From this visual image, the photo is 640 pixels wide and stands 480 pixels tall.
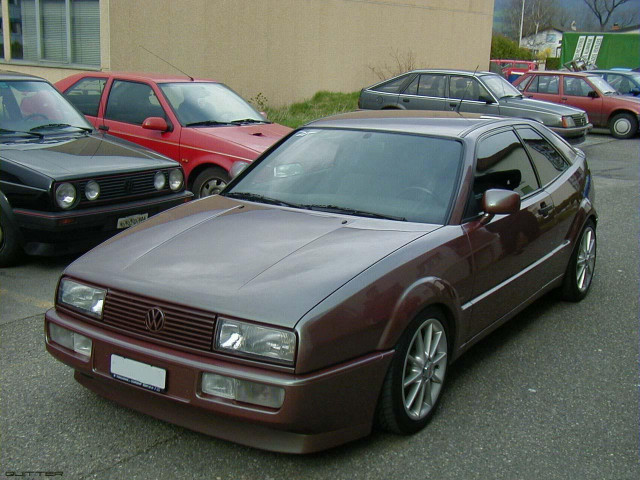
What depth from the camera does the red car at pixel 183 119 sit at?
8.29 metres

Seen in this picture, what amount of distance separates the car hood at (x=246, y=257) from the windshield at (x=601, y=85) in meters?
16.8

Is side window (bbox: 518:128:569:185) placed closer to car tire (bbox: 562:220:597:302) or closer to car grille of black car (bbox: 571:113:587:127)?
car tire (bbox: 562:220:597:302)

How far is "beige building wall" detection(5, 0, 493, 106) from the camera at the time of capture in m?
14.9

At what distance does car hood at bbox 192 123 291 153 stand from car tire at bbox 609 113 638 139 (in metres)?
12.8

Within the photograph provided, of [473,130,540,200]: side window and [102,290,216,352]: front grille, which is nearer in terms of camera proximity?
[102,290,216,352]: front grille

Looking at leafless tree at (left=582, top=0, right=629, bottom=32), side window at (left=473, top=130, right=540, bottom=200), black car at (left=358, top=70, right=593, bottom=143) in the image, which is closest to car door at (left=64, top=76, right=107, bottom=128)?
side window at (left=473, top=130, right=540, bottom=200)

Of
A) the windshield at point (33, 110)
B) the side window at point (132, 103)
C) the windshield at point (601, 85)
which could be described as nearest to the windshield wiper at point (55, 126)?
the windshield at point (33, 110)

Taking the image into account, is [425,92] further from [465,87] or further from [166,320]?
[166,320]

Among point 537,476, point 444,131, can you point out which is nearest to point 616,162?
point 444,131

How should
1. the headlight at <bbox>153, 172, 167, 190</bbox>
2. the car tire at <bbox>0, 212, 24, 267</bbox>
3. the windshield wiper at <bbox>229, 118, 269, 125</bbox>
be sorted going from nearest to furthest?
1. the car tire at <bbox>0, 212, 24, 267</bbox>
2. the headlight at <bbox>153, 172, 167, 190</bbox>
3. the windshield wiper at <bbox>229, 118, 269, 125</bbox>

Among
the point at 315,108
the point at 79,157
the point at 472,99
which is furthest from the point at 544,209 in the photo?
the point at 315,108

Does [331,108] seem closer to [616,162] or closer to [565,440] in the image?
[616,162]

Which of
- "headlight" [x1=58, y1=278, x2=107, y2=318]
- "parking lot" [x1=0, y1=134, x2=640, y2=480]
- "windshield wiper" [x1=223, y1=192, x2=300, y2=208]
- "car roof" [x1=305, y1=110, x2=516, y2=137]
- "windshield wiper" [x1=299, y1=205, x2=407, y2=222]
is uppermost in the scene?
"car roof" [x1=305, y1=110, x2=516, y2=137]

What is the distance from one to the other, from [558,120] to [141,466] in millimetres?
12452
